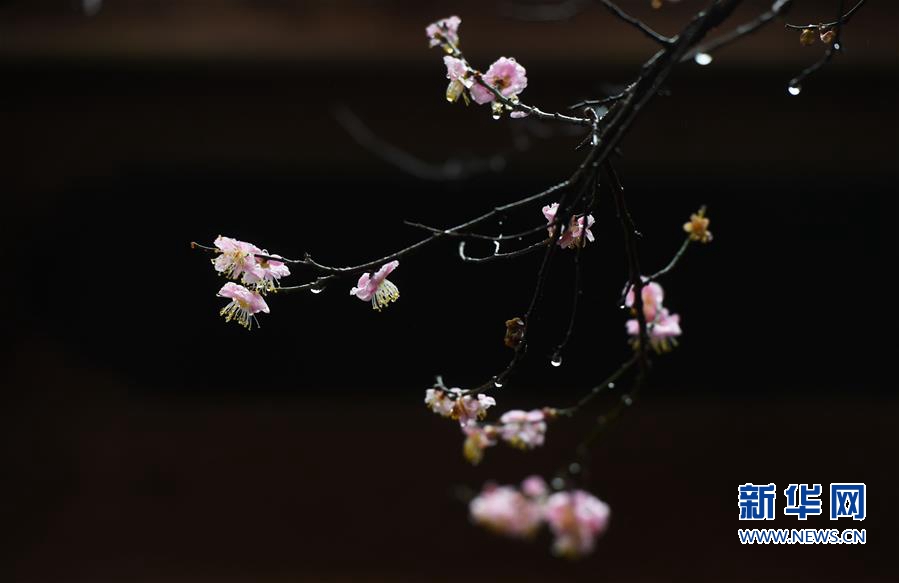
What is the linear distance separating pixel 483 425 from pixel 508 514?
0.21 metres

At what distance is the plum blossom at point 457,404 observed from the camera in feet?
2.86

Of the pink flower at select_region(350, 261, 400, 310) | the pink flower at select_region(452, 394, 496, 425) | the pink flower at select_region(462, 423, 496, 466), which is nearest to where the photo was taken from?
the pink flower at select_region(462, 423, 496, 466)

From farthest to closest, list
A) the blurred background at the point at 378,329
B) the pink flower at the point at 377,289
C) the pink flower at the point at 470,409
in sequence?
the blurred background at the point at 378,329 < the pink flower at the point at 377,289 < the pink flower at the point at 470,409

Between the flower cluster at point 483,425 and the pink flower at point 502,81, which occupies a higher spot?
the pink flower at point 502,81

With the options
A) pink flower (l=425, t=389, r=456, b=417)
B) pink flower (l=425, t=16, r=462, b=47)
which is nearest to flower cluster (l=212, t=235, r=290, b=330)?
pink flower (l=425, t=389, r=456, b=417)

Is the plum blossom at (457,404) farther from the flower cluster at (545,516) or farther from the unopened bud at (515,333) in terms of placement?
the flower cluster at (545,516)

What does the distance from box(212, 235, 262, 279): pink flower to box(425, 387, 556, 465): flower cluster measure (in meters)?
0.25

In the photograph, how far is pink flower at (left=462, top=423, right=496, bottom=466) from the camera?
30.7 inches

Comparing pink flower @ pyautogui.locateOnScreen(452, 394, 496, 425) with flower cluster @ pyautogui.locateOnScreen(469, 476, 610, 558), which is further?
pink flower @ pyautogui.locateOnScreen(452, 394, 496, 425)

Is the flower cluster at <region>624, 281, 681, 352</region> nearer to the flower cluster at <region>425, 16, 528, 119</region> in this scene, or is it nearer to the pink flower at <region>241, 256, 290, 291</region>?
the flower cluster at <region>425, 16, 528, 119</region>

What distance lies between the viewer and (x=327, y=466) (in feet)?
10.3

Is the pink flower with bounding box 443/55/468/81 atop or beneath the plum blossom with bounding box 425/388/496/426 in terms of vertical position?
atop

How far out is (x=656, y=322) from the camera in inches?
35.8

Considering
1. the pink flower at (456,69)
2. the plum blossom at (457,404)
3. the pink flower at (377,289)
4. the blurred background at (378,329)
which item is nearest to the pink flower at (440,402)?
the plum blossom at (457,404)
